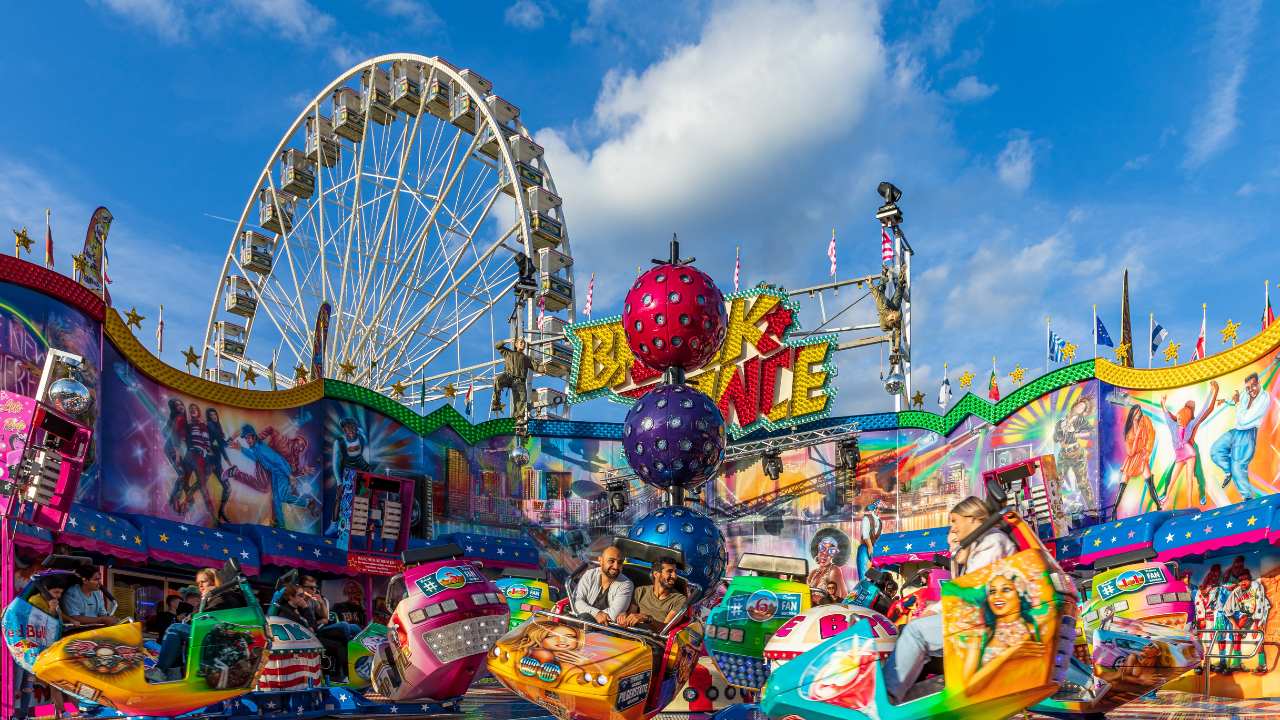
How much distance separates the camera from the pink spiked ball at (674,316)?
1061 cm

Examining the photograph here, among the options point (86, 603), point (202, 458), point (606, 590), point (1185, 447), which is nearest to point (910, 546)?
point (1185, 447)

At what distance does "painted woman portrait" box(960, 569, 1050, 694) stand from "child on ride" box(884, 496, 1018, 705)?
230 mm

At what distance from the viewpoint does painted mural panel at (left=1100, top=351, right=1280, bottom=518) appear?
14852 millimetres

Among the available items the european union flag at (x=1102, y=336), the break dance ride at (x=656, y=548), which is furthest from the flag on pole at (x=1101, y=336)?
the break dance ride at (x=656, y=548)

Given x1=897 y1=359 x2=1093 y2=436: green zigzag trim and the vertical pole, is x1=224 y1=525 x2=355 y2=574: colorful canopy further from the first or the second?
x1=897 y1=359 x2=1093 y2=436: green zigzag trim

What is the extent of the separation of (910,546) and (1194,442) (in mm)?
5107

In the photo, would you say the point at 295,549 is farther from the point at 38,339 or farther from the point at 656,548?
the point at 656,548

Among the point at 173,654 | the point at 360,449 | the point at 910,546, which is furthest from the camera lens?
the point at 360,449

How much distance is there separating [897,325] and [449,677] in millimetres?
14706

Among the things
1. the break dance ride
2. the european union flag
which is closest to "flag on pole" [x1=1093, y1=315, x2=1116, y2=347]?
the european union flag

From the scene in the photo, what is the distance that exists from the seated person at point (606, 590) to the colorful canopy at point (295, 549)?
12110 mm

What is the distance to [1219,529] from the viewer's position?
44.2ft

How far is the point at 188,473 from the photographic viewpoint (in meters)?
17.2

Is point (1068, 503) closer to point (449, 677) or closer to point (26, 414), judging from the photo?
point (449, 677)
